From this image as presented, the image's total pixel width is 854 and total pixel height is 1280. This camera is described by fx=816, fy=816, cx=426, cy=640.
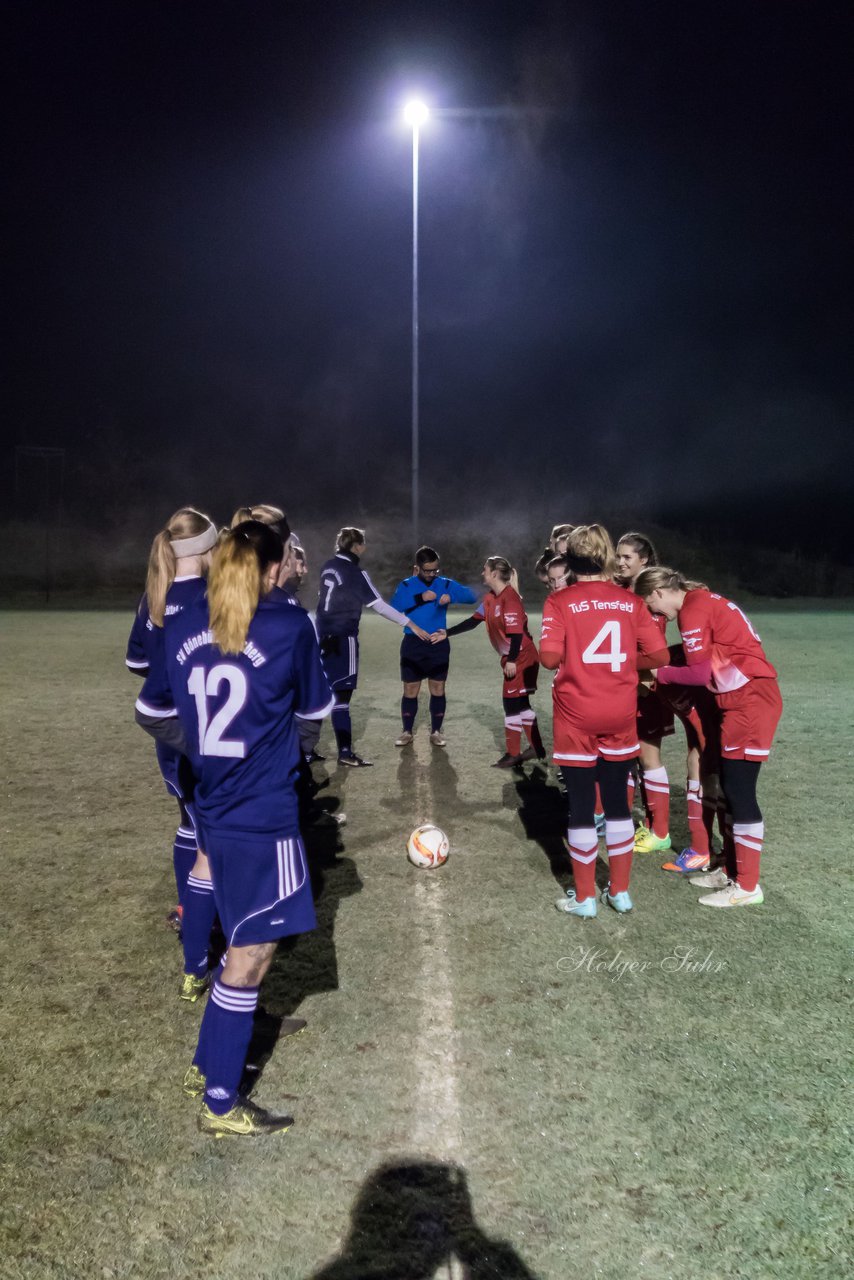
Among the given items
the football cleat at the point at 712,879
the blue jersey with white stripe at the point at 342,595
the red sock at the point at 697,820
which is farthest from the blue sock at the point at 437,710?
the football cleat at the point at 712,879

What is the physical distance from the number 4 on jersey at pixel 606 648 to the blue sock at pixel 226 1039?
8.30 ft

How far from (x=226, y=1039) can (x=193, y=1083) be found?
539 millimetres

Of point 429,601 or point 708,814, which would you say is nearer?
point 708,814

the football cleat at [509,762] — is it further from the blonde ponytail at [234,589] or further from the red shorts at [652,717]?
the blonde ponytail at [234,589]

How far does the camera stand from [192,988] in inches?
158

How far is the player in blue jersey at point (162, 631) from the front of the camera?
12.3ft

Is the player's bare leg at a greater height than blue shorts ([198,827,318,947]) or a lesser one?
lesser

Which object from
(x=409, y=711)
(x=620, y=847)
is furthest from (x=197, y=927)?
(x=409, y=711)

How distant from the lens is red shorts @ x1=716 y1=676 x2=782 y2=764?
4812mm

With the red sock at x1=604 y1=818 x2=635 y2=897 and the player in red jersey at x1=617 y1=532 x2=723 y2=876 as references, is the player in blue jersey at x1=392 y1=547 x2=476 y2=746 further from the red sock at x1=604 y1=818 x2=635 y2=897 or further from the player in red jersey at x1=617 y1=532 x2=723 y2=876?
the red sock at x1=604 y1=818 x2=635 y2=897

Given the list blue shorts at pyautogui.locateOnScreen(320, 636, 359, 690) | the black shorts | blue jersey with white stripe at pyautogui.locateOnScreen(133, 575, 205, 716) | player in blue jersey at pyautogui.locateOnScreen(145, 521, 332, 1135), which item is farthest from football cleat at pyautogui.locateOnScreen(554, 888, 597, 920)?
the black shorts

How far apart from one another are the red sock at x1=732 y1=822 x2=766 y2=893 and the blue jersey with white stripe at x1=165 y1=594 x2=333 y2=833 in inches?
124

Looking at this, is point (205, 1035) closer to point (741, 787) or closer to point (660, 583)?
point (741, 787)

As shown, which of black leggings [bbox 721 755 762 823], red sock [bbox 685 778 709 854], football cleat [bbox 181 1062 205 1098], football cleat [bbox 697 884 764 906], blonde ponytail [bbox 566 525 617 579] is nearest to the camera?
football cleat [bbox 181 1062 205 1098]
